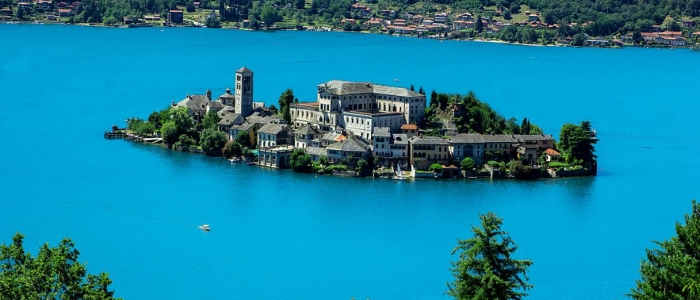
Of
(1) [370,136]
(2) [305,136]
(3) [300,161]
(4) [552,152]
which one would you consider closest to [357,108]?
(1) [370,136]

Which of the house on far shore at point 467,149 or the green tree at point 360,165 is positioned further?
the house on far shore at point 467,149

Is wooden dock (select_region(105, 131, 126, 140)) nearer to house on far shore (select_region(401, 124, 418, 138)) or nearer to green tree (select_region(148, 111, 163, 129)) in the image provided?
green tree (select_region(148, 111, 163, 129))

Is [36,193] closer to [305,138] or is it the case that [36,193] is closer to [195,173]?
[195,173]

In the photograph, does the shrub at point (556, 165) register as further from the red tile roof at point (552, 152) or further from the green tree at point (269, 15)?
the green tree at point (269, 15)

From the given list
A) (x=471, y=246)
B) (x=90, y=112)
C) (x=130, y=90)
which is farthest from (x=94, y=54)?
(x=471, y=246)

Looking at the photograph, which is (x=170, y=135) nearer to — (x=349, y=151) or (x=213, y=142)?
(x=213, y=142)

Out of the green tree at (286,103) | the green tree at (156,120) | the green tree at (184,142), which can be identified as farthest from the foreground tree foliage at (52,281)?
the green tree at (156,120)
